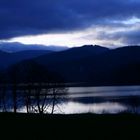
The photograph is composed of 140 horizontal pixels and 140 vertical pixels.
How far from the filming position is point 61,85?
245ft
